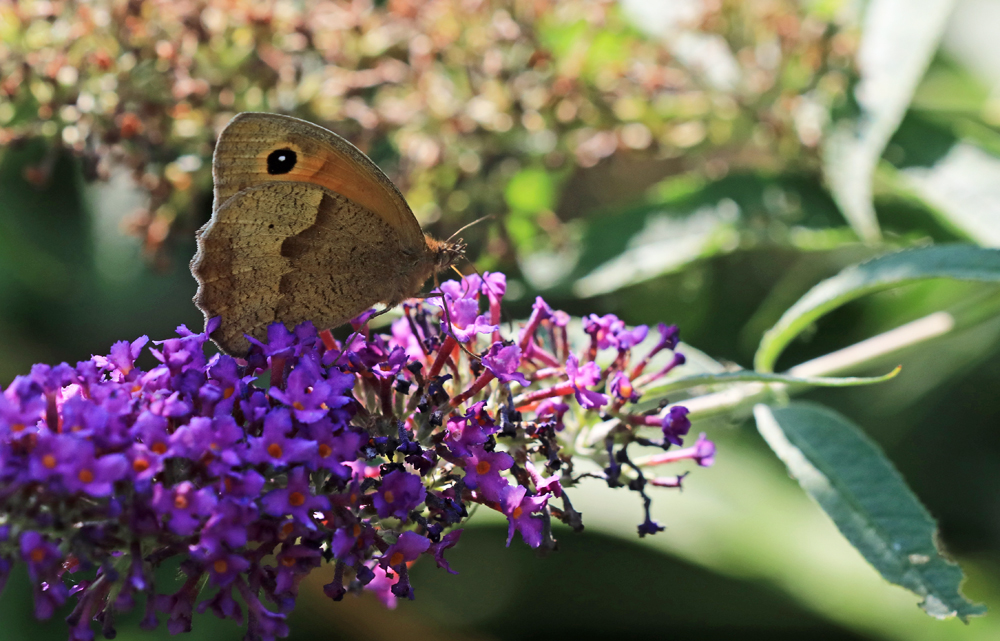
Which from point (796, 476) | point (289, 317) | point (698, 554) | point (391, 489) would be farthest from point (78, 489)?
point (698, 554)

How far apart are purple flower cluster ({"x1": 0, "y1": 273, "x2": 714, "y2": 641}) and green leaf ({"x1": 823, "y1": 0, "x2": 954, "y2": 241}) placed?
932mm

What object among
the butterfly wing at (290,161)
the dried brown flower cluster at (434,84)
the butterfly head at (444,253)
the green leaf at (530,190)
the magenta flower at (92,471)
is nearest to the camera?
the magenta flower at (92,471)

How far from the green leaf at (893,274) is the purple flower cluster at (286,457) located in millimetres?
388

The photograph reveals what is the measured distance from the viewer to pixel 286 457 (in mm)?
1507

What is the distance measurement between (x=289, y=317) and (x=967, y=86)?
2.83 metres

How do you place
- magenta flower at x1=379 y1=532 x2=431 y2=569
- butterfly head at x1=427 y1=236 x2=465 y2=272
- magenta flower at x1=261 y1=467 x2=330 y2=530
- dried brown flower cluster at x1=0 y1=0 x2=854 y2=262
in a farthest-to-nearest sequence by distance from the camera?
dried brown flower cluster at x1=0 y1=0 x2=854 y2=262 → butterfly head at x1=427 y1=236 x2=465 y2=272 → magenta flower at x1=379 y1=532 x2=431 y2=569 → magenta flower at x1=261 y1=467 x2=330 y2=530

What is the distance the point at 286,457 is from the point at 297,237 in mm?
→ 728

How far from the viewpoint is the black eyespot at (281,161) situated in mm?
1959

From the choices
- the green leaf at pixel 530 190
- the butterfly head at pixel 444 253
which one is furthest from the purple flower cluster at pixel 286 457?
the green leaf at pixel 530 190

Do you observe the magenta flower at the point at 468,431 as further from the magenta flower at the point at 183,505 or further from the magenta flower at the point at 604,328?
the magenta flower at the point at 183,505

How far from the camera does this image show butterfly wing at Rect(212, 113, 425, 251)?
75.2 inches

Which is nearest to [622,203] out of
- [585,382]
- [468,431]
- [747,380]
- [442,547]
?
[747,380]

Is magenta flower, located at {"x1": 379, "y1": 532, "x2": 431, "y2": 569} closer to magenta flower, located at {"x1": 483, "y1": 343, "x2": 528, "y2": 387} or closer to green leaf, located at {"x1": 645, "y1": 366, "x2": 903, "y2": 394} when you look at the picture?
magenta flower, located at {"x1": 483, "y1": 343, "x2": 528, "y2": 387}

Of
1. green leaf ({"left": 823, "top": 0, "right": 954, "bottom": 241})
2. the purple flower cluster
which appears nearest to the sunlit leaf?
green leaf ({"left": 823, "top": 0, "right": 954, "bottom": 241})
